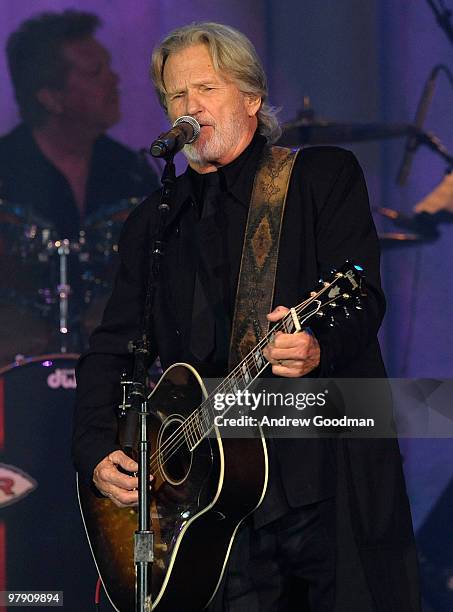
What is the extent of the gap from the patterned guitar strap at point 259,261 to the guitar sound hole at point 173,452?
0.28m

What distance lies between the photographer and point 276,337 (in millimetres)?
2543

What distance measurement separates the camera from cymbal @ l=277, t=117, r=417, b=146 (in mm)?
4512

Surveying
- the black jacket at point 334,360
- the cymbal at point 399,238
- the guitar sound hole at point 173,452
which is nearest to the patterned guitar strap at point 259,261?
the black jacket at point 334,360

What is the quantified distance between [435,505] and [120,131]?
2.19m

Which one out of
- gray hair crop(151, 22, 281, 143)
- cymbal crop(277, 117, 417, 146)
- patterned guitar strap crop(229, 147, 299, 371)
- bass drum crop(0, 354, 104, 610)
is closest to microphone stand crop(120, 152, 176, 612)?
patterned guitar strap crop(229, 147, 299, 371)

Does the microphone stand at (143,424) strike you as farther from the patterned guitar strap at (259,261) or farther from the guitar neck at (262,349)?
the patterned guitar strap at (259,261)

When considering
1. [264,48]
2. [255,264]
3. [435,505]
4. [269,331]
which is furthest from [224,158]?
[435,505]

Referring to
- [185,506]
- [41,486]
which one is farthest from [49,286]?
[185,506]

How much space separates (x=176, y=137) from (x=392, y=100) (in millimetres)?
1974

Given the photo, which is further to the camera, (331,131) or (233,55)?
(331,131)

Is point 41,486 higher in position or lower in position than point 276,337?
higher

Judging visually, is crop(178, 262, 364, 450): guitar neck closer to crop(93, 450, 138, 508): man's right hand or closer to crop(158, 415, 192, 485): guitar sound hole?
crop(158, 415, 192, 485): guitar sound hole

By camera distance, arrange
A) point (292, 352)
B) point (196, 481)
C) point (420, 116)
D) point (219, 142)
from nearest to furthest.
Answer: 1. point (292, 352)
2. point (196, 481)
3. point (219, 142)
4. point (420, 116)

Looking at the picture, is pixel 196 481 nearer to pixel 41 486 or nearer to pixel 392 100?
pixel 41 486
